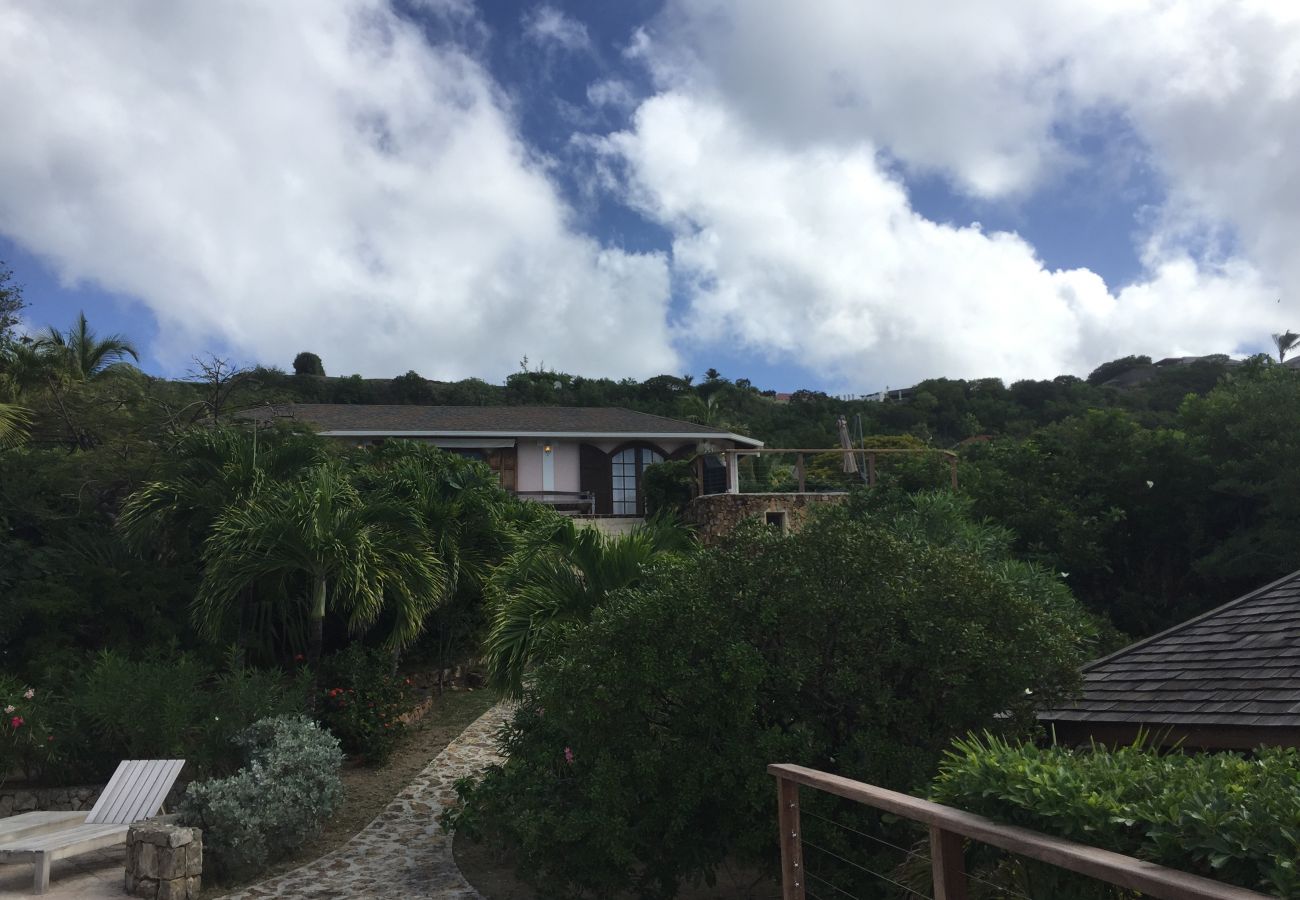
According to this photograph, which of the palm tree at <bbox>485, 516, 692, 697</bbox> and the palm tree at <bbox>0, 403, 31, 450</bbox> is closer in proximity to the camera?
the palm tree at <bbox>485, 516, 692, 697</bbox>

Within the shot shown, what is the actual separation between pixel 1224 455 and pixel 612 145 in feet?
42.7

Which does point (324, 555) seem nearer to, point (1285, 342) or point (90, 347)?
point (90, 347)

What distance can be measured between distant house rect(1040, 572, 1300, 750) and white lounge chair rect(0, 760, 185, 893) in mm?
7746

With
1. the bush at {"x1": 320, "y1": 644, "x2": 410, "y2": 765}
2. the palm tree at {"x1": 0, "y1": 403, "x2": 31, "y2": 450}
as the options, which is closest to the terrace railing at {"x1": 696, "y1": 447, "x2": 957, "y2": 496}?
the bush at {"x1": 320, "y1": 644, "x2": 410, "y2": 765}

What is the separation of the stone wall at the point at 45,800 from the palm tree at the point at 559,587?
474 centimetres

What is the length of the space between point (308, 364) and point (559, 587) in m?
45.0

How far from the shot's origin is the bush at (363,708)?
11273mm

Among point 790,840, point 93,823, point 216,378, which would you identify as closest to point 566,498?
point 216,378

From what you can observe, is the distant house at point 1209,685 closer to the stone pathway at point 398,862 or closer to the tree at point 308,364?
the stone pathway at point 398,862

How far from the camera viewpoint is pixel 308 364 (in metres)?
50.1

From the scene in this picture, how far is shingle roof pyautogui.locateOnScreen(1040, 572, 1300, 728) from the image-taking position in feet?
19.8

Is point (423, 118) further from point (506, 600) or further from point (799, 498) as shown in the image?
point (799, 498)

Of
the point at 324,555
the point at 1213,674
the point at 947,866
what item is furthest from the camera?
the point at 324,555

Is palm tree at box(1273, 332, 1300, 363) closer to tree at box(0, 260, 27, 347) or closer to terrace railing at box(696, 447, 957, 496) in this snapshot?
terrace railing at box(696, 447, 957, 496)
